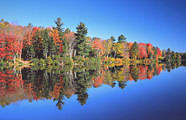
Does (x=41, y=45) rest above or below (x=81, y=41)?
below

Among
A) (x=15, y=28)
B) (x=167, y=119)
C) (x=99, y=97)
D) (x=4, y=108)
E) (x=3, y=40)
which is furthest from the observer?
(x=15, y=28)

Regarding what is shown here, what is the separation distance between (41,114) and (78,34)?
38925 millimetres

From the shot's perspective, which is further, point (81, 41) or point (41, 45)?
point (81, 41)

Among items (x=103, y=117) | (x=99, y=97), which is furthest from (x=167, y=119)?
(x=99, y=97)

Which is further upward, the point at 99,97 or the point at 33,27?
the point at 33,27

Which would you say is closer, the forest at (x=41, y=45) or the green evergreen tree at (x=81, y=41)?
the forest at (x=41, y=45)

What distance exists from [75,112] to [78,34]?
38.9 m

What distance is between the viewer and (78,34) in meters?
44.1

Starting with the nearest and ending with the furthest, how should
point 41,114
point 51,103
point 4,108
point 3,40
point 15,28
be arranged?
point 41,114 < point 4,108 < point 51,103 < point 3,40 < point 15,28

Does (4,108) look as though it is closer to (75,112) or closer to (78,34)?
(75,112)

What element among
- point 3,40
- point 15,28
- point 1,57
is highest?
point 15,28

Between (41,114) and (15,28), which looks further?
(15,28)

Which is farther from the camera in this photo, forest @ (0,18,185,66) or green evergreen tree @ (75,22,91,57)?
green evergreen tree @ (75,22,91,57)

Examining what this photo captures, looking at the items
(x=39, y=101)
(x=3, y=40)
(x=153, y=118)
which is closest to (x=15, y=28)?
(x=3, y=40)
